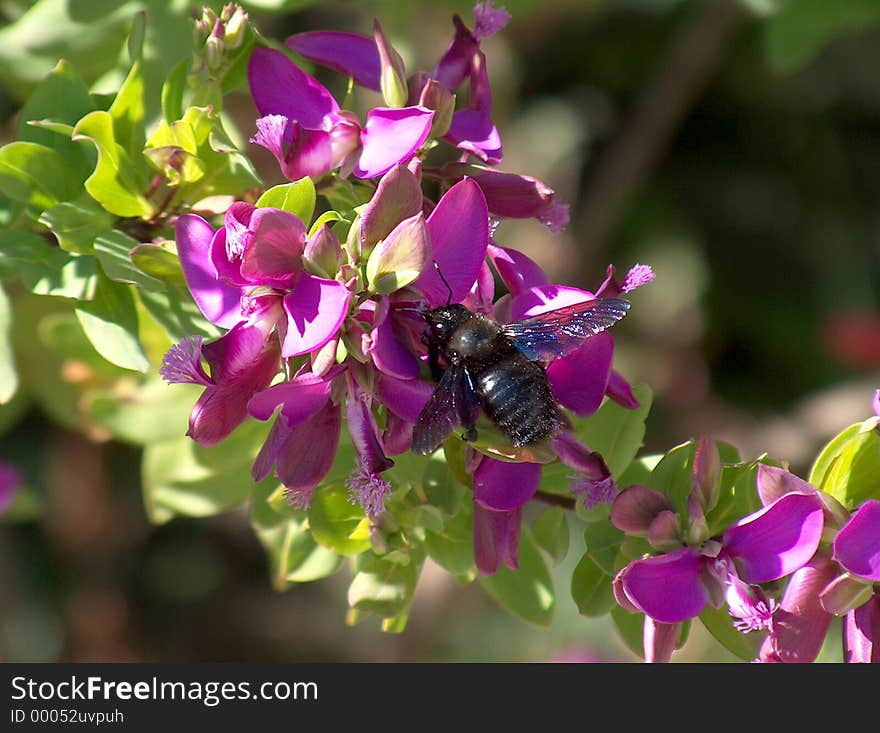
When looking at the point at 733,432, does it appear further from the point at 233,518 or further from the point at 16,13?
the point at 16,13

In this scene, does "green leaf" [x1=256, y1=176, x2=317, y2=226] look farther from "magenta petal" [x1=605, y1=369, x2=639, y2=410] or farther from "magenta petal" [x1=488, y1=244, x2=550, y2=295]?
"magenta petal" [x1=605, y1=369, x2=639, y2=410]

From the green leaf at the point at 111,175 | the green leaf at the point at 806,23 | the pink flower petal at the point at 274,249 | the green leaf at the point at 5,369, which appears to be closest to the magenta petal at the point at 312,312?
the pink flower petal at the point at 274,249

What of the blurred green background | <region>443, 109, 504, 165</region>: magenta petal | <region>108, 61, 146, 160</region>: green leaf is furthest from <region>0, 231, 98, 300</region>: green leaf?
the blurred green background

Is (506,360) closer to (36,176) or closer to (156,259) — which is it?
(156,259)

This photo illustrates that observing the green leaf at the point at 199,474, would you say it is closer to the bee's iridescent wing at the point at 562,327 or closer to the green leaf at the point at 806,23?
the bee's iridescent wing at the point at 562,327

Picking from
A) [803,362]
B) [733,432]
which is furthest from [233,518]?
[803,362]

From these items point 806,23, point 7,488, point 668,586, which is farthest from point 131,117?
point 806,23
